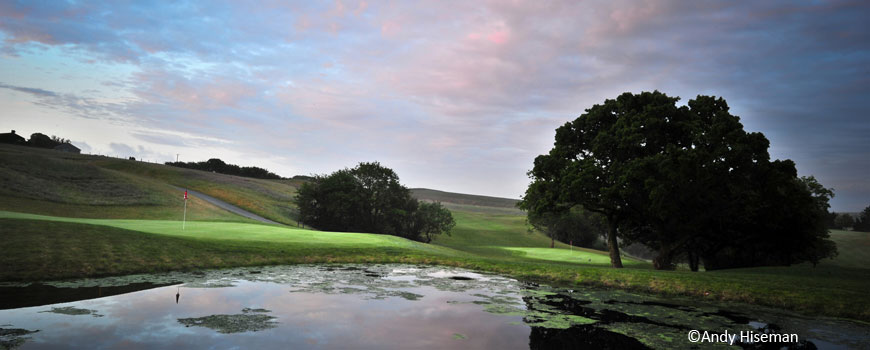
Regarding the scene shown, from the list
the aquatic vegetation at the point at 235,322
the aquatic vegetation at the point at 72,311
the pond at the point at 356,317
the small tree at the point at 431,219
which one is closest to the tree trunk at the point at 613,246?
the pond at the point at 356,317

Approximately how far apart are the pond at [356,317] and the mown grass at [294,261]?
6.14 feet

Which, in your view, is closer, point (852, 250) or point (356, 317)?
point (356, 317)

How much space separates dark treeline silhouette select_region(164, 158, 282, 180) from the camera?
138m

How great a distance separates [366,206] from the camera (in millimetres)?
70688

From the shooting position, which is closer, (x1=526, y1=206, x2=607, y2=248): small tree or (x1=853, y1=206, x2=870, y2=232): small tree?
(x1=526, y1=206, x2=607, y2=248): small tree

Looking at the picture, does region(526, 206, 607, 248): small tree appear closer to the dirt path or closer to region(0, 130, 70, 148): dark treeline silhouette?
the dirt path

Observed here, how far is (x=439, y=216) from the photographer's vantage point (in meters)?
75.6

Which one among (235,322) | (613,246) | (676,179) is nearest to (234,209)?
(613,246)

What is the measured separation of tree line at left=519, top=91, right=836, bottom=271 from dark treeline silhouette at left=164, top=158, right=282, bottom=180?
12273cm

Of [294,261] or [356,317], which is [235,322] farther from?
[294,261]

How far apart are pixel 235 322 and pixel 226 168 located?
14260 cm

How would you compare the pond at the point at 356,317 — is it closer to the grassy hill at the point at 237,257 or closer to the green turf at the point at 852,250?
the grassy hill at the point at 237,257

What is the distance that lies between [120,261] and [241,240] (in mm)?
9207

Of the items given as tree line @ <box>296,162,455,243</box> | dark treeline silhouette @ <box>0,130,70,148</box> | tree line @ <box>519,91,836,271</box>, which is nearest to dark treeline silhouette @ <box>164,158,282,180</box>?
dark treeline silhouette @ <box>0,130,70,148</box>
